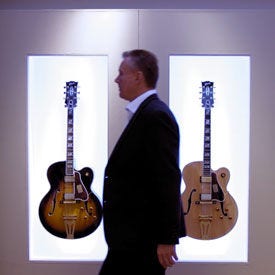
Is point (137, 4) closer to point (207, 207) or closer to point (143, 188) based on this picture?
point (207, 207)

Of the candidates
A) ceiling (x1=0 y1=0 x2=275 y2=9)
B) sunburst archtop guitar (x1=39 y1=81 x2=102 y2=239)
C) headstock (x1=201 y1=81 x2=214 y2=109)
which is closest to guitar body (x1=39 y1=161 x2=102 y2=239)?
sunburst archtop guitar (x1=39 y1=81 x2=102 y2=239)

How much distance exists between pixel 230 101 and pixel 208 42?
42 centimetres

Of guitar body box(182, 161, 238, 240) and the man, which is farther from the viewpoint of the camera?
guitar body box(182, 161, 238, 240)

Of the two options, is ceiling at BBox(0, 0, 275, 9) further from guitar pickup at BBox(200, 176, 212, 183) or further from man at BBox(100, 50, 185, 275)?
man at BBox(100, 50, 185, 275)

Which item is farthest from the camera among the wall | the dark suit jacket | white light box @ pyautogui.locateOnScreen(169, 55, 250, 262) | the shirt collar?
white light box @ pyautogui.locateOnScreen(169, 55, 250, 262)

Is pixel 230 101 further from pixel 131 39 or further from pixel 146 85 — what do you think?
pixel 146 85

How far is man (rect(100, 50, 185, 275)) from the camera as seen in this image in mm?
1643

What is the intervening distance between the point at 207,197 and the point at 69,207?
0.88 meters

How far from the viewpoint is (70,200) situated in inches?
111

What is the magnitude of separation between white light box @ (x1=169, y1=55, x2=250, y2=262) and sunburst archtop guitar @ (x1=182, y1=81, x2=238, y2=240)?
80mm

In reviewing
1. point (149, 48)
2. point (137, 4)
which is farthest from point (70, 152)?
point (137, 4)

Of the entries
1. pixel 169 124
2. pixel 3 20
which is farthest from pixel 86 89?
pixel 169 124

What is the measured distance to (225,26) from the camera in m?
2.82

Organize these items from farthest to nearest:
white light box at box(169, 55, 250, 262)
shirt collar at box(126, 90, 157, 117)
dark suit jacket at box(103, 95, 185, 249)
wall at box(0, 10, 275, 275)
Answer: white light box at box(169, 55, 250, 262) → wall at box(0, 10, 275, 275) → shirt collar at box(126, 90, 157, 117) → dark suit jacket at box(103, 95, 185, 249)
